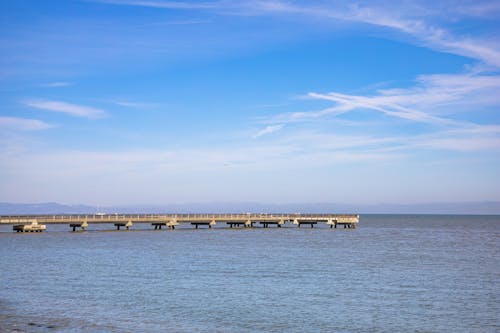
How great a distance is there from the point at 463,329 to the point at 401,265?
77.7 feet

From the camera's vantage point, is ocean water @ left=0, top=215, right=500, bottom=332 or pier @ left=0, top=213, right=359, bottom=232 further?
pier @ left=0, top=213, right=359, bottom=232

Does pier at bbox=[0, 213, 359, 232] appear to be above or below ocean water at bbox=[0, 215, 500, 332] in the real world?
above

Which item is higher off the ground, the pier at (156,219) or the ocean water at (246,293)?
the pier at (156,219)

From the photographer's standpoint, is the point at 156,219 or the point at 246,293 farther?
the point at 156,219

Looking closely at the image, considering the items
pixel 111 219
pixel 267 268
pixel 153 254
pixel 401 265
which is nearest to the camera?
pixel 267 268

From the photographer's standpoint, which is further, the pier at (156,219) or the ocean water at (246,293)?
the pier at (156,219)

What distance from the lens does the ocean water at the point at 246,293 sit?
82.0 ft

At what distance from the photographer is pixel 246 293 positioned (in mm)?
32344

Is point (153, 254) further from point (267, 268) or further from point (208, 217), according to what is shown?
point (208, 217)

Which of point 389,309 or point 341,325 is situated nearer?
point 341,325

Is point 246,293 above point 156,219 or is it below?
below

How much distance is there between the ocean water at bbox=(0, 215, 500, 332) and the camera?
82.0 feet

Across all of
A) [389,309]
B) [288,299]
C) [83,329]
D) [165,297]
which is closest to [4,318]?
[83,329]

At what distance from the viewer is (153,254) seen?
56906mm
